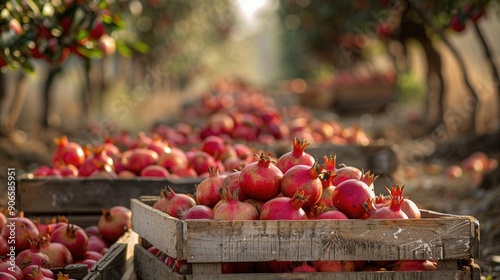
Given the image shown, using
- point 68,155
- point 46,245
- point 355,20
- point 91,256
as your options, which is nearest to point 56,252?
point 46,245

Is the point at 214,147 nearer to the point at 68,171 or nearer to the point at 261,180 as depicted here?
the point at 68,171

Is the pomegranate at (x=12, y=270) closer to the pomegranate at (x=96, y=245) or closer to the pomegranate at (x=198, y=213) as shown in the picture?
the pomegranate at (x=198, y=213)

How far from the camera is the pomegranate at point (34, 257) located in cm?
342

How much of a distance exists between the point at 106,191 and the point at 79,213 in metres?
0.22

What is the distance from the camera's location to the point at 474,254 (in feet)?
10.1

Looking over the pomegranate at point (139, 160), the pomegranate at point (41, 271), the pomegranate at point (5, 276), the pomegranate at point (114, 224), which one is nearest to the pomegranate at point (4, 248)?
the pomegranate at point (41, 271)

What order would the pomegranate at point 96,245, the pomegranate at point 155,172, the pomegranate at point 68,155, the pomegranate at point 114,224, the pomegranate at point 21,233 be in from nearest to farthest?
1. the pomegranate at point 21,233
2. the pomegranate at point 96,245
3. the pomegranate at point 114,224
4. the pomegranate at point 155,172
5. the pomegranate at point 68,155

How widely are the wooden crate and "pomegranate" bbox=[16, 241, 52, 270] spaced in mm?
1297

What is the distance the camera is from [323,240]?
2996 millimetres

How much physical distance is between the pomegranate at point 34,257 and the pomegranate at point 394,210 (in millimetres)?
1423

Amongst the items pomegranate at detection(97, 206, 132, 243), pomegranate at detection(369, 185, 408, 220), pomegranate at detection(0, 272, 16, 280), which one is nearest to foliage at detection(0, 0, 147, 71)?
pomegranate at detection(97, 206, 132, 243)

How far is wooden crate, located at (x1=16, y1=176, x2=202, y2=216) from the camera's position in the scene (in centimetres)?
477

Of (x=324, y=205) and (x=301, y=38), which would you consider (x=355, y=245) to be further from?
(x=301, y=38)

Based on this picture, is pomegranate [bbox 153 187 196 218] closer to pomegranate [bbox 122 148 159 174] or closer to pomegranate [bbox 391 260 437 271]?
pomegranate [bbox 391 260 437 271]
